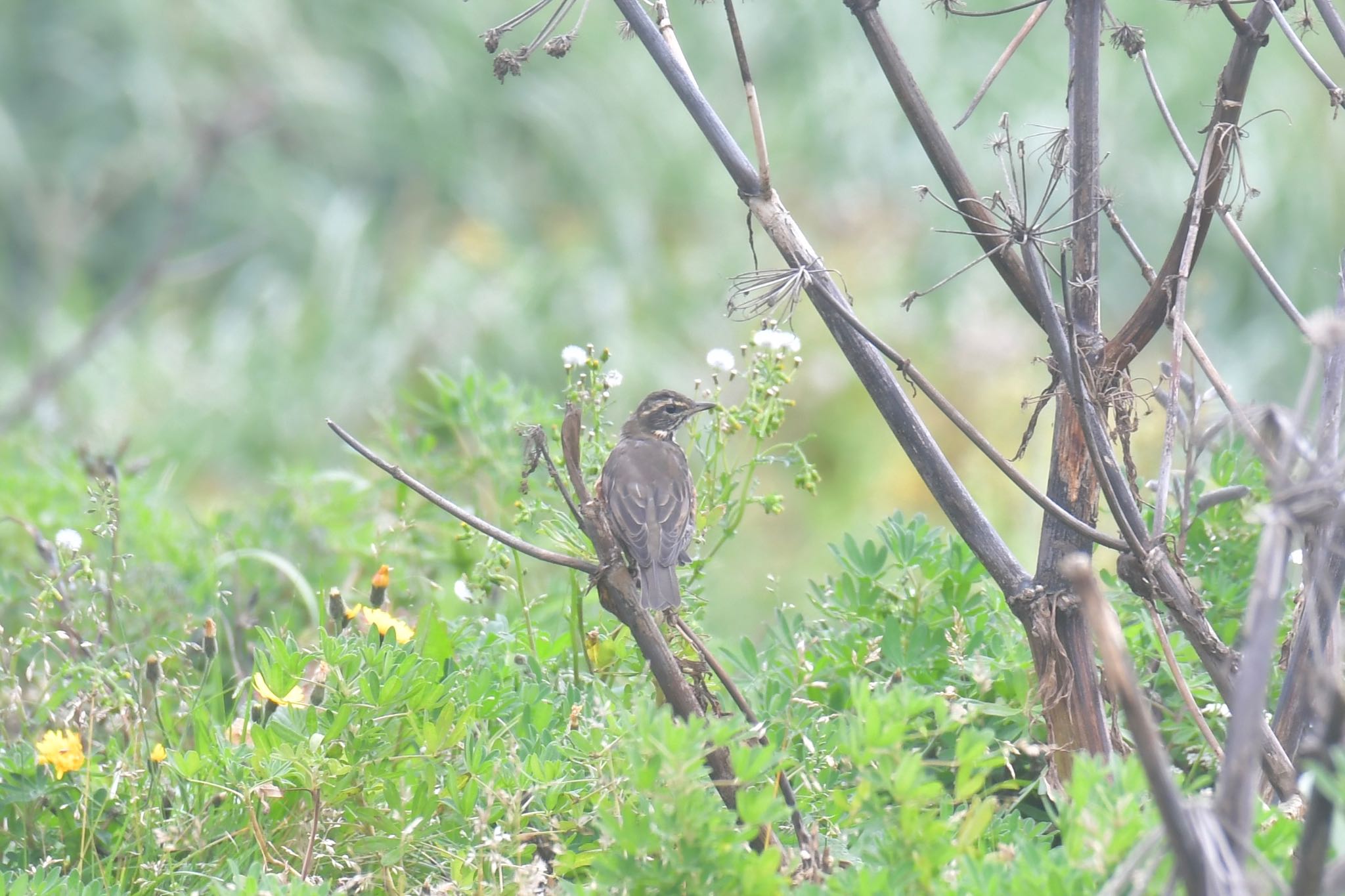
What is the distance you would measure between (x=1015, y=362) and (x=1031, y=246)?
5.65 metres

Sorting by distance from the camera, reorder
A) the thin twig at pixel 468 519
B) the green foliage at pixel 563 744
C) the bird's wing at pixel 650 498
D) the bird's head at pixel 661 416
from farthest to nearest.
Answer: the bird's head at pixel 661 416, the bird's wing at pixel 650 498, the thin twig at pixel 468 519, the green foliage at pixel 563 744

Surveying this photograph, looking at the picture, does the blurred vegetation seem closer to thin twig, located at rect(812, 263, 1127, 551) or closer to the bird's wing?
the bird's wing

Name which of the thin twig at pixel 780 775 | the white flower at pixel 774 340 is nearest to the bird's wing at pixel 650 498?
the white flower at pixel 774 340

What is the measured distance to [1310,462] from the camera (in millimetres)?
1459

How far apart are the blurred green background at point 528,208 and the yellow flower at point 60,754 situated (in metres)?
4.25

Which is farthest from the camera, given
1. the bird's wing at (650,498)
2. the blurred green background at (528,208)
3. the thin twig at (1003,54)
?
the blurred green background at (528,208)

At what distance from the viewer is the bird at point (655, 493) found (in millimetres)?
2885

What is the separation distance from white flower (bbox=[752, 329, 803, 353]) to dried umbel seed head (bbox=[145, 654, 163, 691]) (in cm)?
121

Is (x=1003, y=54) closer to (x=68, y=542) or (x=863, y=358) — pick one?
(x=863, y=358)

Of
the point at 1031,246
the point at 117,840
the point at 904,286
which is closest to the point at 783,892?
the point at 1031,246


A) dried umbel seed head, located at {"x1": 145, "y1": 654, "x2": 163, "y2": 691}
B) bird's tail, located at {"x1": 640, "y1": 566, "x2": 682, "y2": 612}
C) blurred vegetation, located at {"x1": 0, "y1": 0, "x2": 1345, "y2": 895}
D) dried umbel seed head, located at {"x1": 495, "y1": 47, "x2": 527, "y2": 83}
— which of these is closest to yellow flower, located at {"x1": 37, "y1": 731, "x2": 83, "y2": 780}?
blurred vegetation, located at {"x1": 0, "y1": 0, "x2": 1345, "y2": 895}

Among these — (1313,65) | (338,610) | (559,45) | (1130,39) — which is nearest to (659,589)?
(338,610)

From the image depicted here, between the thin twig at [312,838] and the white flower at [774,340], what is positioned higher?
the white flower at [774,340]

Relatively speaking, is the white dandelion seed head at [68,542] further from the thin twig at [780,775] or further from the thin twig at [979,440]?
the thin twig at [979,440]
